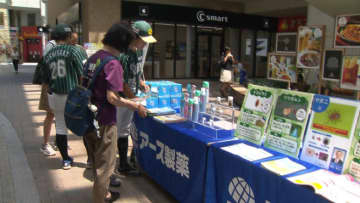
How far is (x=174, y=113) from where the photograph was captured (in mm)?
3531

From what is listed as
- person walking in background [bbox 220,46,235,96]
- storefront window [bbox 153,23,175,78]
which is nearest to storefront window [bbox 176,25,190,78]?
storefront window [bbox 153,23,175,78]

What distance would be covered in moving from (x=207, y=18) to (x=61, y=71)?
13226 millimetres

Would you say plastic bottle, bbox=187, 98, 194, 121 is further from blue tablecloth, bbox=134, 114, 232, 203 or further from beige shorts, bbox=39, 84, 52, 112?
beige shorts, bbox=39, 84, 52, 112

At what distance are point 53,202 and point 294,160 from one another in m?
2.44

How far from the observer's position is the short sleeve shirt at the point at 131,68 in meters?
3.36

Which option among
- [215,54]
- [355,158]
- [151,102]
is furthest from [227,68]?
[355,158]

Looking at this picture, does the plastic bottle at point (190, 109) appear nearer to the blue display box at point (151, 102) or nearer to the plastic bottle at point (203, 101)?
the plastic bottle at point (203, 101)

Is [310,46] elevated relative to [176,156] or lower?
elevated

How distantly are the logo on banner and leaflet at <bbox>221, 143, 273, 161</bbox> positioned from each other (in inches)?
7.2

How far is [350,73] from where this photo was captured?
6.74 meters

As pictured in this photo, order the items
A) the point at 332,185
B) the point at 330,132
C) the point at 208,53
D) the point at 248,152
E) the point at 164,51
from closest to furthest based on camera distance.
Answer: the point at 332,185, the point at 330,132, the point at 248,152, the point at 164,51, the point at 208,53

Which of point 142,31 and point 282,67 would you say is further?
point 282,67

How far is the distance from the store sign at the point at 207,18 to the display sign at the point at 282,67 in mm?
7866

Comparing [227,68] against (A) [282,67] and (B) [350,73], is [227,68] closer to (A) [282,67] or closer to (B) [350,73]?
(A) [282,67]
